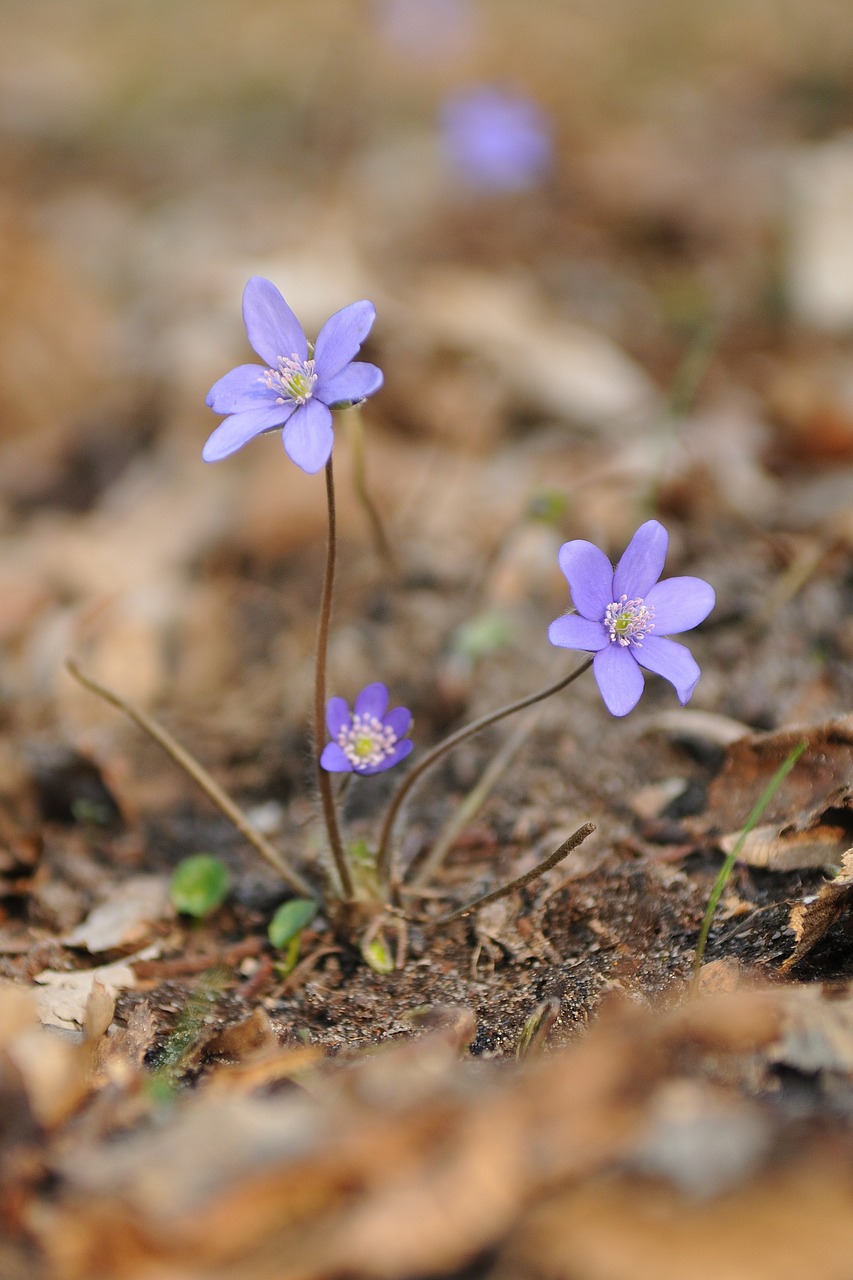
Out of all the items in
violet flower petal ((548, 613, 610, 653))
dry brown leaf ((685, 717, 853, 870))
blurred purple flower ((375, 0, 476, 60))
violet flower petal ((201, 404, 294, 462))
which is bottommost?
dry brown leaf ((685, 717, 853, 870))

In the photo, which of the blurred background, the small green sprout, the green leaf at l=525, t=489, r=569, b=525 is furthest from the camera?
the blurred background

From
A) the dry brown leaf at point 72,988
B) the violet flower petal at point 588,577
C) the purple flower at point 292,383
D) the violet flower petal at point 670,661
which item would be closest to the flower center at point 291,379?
the purple flower at point 292,383

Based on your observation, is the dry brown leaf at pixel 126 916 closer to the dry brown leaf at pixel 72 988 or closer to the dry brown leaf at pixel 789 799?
the dry brown leaf at pixel 72 988

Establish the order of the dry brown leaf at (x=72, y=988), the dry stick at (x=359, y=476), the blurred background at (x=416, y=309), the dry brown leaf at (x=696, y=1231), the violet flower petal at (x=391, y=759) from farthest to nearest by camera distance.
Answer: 1. the blurred background at (x=416, y=309)
2. the dry stick at (x=359, y=476)
3. the violet flower petal at (x=391, y=759)
4. the dry brown leaf at (x=72, y=988)
5. the dry brown leaf at (x=696, y=1231)

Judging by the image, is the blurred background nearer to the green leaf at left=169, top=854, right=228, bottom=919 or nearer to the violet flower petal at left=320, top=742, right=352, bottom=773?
the green leaf at left=169, top=854, right=228, bottom=919

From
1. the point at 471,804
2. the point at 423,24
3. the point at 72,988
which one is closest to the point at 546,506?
the point at 471,804

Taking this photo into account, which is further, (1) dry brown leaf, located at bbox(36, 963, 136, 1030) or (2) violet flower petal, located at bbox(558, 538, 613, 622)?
(1) dry brown leaf, located at bbox(36, 963, 136, 1030)

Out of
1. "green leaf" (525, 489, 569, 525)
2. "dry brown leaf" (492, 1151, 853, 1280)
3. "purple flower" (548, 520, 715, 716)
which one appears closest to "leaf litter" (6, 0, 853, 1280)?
"dry brown leaf" (492, 1151, 853, 1280)
